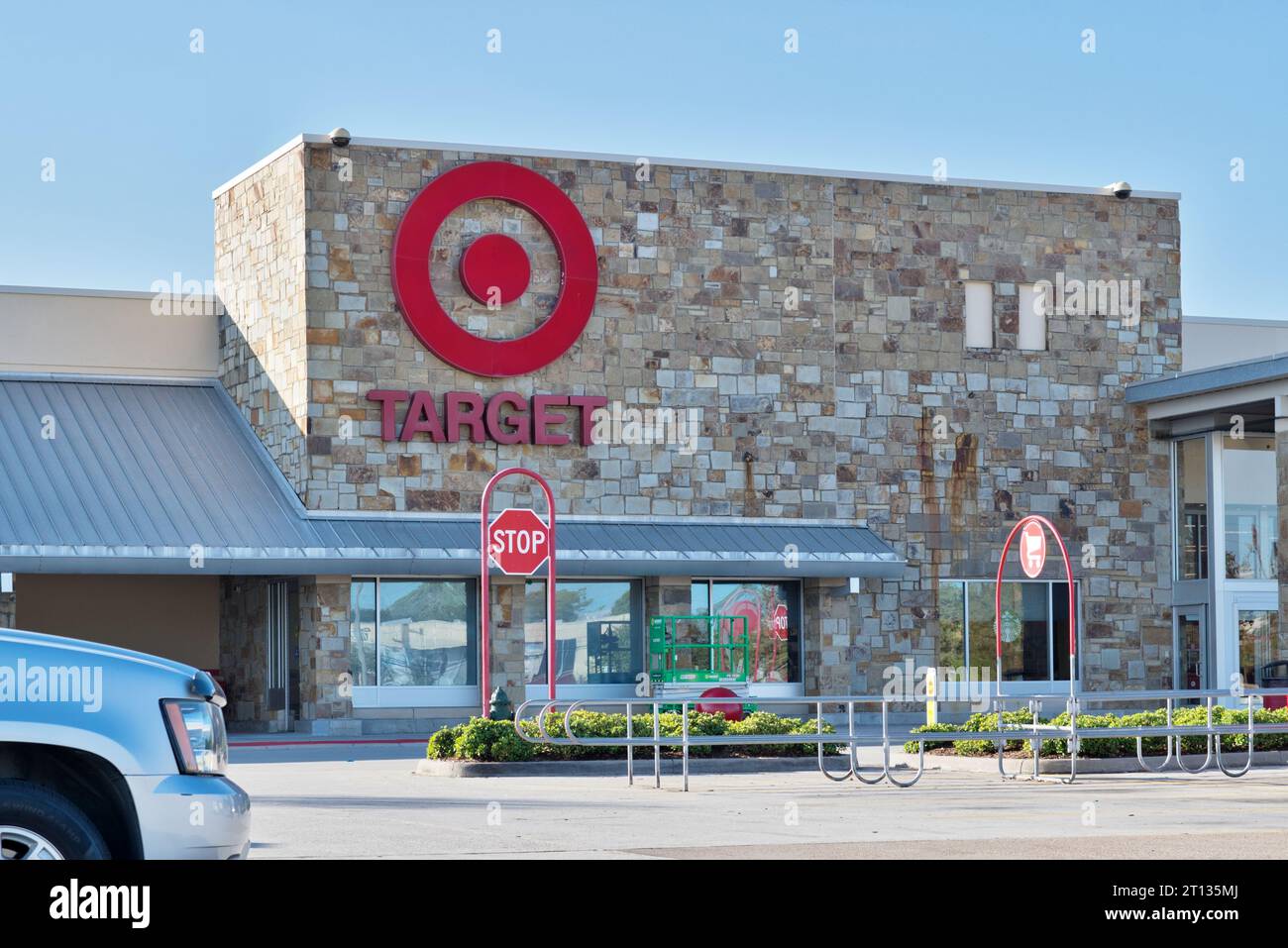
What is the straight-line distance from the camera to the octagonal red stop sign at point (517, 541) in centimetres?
2316

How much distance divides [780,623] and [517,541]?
413 inches

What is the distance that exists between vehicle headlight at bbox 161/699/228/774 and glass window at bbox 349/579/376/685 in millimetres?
22286

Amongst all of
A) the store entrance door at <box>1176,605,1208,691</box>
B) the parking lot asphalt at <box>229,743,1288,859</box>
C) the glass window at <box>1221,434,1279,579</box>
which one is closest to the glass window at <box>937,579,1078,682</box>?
the store entrance door at <box>1176,605,1208,691</box>

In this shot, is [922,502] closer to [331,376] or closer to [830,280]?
[830,280]

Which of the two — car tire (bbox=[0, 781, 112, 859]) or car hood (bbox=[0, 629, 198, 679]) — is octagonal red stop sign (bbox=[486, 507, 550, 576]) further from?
car tire (bbox=[0, 781, 112, 859])

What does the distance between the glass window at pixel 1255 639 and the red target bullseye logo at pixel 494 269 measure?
13.6 meters

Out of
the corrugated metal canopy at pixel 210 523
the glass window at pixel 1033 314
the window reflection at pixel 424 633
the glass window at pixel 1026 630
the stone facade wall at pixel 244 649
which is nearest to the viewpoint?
the corrugated metal canopy at pixel 210 523

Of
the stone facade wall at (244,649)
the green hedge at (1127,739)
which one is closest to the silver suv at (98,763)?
the green hedge at (1127,739)

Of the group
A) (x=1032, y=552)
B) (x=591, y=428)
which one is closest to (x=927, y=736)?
(x=1032, y=552)

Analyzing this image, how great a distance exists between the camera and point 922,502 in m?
33.5

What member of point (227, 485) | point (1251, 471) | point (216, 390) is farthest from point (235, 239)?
point (1251, 471)

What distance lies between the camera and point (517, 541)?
76.5 ft

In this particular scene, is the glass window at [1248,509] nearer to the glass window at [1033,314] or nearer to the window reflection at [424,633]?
the glass window at [1033,314]

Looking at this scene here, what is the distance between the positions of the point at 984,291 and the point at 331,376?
40.0 feet
